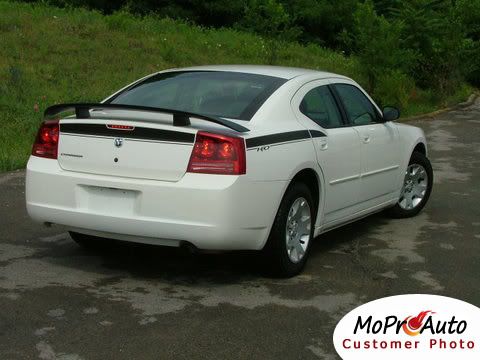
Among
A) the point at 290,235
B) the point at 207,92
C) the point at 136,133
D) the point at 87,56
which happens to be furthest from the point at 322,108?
the point at 87,56

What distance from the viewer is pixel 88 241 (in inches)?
282

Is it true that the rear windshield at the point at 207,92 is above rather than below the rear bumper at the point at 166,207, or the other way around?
above

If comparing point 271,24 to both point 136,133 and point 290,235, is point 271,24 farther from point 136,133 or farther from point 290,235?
point 136,133

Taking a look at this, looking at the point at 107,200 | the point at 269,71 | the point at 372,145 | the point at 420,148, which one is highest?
the point at 269,71

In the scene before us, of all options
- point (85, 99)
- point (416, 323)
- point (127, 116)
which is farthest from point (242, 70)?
point (85, 99)

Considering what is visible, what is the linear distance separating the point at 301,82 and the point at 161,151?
164 centimetres

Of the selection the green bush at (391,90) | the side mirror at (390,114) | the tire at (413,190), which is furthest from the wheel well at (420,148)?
the green bush at (391,90)

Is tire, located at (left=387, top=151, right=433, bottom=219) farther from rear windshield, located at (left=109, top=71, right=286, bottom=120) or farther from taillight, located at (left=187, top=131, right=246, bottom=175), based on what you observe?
taillight, located at (left=187, top=131, right=246, bottom=175)

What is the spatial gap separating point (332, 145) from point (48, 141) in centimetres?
219

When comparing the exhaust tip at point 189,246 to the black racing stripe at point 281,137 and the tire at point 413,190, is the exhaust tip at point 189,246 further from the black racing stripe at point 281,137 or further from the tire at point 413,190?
the tire at point 413,190

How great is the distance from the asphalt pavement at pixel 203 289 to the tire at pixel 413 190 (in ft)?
0.40

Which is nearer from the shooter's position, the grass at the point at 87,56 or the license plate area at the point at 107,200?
the license plate area at the point at 107,200

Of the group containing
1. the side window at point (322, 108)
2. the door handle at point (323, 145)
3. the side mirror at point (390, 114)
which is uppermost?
the side window at point (322, 108)

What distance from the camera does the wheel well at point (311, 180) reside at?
6587 mm
